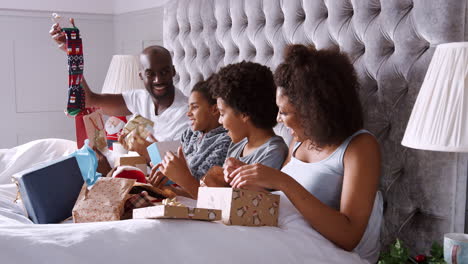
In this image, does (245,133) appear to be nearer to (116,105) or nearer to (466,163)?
(466,163)

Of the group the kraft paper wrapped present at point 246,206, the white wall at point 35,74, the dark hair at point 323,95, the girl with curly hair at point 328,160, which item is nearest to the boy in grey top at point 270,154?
the girl with curly hair at point 328,160

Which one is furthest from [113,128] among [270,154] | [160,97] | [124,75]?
[270,154]

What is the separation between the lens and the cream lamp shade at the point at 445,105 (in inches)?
48.4

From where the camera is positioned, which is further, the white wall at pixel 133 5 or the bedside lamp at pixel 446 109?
the white wall at pixel 133 5

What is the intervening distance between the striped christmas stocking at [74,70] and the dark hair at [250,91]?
106 cm

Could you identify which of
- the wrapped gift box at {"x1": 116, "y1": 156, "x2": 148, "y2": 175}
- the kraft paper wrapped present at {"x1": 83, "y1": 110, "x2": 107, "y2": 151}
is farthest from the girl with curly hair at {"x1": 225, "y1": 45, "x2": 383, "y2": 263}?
the kraft paper wrapped present at {"x1": 83, "y1": 110, "x2": 107, "y2": 151}

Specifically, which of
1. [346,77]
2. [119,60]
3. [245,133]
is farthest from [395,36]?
[119,60]

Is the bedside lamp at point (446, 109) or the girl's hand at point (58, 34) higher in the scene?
the girl's hand at point (58, 34)

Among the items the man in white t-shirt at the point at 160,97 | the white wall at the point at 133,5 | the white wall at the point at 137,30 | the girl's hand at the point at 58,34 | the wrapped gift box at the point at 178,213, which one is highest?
the white wall at the point at 133,5

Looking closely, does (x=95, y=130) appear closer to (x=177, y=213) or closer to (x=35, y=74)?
(x=177, y=213)

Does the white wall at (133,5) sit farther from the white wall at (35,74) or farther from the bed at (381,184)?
the bed at (381,184)

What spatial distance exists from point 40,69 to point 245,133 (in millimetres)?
2957

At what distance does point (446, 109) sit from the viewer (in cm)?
125

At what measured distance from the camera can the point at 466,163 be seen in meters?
1.53
